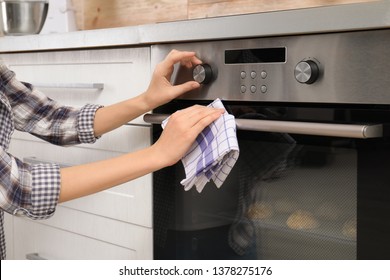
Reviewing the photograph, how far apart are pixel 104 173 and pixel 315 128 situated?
0.37m

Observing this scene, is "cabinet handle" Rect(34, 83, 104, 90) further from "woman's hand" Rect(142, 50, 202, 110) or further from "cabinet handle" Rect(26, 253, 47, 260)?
"cabinet handle" Rect(26, 253, 47, 260)

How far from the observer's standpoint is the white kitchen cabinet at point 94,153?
1.37 meters

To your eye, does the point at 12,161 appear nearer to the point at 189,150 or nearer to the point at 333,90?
the point at 189,150

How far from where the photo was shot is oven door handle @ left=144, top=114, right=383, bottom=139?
94 cm

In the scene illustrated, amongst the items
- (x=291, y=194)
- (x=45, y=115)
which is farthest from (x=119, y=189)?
(x=291, y=194)

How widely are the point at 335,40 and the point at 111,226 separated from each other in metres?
0.73

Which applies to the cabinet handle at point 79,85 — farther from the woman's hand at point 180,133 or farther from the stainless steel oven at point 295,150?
the woman's hand at point 180,133

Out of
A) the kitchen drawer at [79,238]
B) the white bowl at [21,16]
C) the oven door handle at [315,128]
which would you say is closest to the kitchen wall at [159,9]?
the white bowl at [21,16]

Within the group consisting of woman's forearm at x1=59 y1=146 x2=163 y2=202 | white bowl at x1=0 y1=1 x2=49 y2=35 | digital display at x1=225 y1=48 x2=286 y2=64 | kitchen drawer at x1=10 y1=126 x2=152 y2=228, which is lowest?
kitchen drawer at x1=10 y1=126 x2=152 y2=228

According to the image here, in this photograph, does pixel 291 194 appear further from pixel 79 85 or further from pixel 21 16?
pixel 21 16

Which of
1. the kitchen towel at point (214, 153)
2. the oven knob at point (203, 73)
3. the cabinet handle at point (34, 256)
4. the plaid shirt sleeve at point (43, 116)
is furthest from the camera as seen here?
the cabinet handle at point (34, 256)

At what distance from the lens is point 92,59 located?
145cm

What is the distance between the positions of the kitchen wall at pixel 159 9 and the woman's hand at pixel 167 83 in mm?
428

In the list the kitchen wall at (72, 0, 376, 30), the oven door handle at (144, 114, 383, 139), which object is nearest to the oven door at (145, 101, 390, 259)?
the oven door handle at (144, 114, 383, 139)
